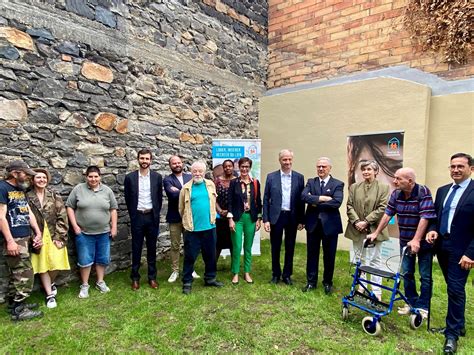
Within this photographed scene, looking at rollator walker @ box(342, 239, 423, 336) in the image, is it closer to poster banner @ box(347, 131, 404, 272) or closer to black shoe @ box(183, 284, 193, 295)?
black shoe @ box(183, 284, 193, 295)

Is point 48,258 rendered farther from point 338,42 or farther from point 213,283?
point 338,42

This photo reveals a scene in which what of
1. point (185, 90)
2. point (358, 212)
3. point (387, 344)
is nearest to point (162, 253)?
point (185, 90)

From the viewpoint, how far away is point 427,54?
511 centimetres

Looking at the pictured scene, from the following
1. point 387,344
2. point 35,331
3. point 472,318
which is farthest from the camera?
point 472,318

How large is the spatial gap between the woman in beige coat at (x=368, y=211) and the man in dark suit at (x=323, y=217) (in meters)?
0.16

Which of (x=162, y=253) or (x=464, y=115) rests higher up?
(x=464, y=115)

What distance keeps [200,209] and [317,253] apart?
1.50m

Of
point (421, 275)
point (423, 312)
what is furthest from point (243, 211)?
point (423, 312)

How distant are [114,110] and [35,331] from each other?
9.16 ft

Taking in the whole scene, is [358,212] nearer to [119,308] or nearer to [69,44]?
[119,308]

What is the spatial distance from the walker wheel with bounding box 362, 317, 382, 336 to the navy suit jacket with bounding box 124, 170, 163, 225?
2.59 metres

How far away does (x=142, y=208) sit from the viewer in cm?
406

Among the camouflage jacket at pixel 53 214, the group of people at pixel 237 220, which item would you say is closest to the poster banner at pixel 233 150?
the group of people at pixel 237 220

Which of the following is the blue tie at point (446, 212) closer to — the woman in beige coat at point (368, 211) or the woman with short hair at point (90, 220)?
the woman in beige coat at point (368, 211)
